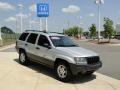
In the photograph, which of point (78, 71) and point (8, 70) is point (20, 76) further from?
point (78, 71)

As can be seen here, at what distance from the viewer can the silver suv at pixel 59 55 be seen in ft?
33.1

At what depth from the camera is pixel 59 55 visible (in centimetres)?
1066

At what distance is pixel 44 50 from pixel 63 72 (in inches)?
66.8

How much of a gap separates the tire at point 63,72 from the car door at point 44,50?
0.63 meters

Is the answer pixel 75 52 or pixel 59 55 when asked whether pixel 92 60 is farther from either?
pixel 59 55

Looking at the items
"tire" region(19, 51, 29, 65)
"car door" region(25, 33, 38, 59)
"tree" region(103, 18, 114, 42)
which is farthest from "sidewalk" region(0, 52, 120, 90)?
"tree" region(103, 18, 114, 42)

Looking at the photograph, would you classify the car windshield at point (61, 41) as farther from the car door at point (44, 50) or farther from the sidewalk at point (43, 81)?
the sidewalk at point (43, 81)

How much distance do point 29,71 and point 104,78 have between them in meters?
3.29

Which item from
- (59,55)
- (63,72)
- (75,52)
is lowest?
(63,72)

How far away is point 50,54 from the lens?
36.9ft

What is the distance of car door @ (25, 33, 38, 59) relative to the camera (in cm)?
1277

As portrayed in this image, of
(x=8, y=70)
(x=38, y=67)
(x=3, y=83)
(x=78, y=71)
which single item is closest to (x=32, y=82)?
(x=3, y=83)

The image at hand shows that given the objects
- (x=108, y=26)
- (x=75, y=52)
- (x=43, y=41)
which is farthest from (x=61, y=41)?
(x=108, y=26)

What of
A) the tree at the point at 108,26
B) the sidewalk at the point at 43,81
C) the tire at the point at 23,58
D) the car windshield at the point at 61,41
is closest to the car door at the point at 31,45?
the tire at the point at 23,58
